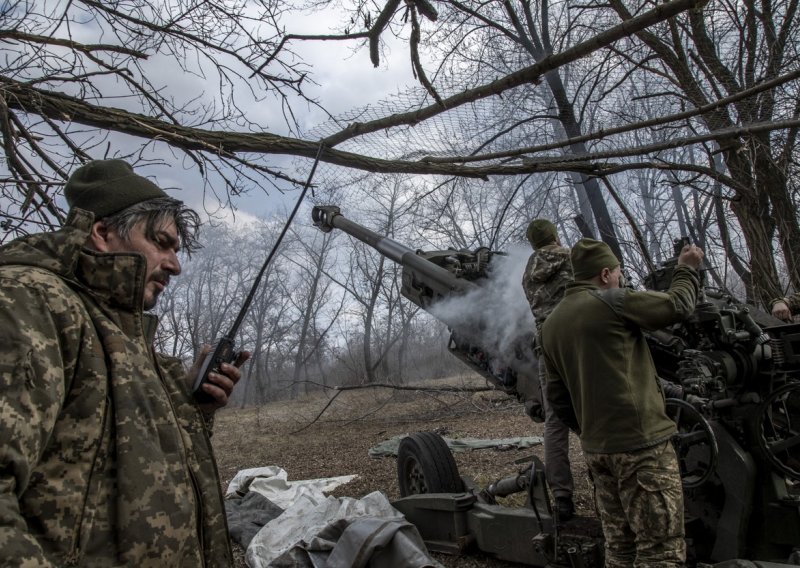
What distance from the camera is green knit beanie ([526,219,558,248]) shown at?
4.52m

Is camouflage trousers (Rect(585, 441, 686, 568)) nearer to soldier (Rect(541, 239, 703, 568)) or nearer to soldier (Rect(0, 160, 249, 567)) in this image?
soldier (Rect(541, 239, 703, 568))

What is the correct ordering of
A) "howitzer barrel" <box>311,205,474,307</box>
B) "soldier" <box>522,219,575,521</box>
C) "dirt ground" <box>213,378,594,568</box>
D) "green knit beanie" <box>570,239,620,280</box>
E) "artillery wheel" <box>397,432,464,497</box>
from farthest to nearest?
1. "dirt ground" <box>213,378,594,568</box>
2. "howitzer barrel" <box>311,205,474,307</box>
3. "artillery wheel" <box>397,432,464,497</box>
4. "soldier" <box>522,219,575,521</box>
5. "green knit beanie" <box>570,239,620,280</box>

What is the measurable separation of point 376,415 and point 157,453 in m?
12.2

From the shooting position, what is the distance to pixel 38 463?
3.67 feet

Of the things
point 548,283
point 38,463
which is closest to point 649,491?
point 548,283

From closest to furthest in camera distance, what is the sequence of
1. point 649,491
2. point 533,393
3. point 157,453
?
point 157,453 → point 649,491 → point 533,393

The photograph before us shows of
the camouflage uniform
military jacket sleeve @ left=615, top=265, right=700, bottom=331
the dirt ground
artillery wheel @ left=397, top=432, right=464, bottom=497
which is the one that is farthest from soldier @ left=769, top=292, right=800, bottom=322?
artillery wheel @ left=397, top=432, right=464, bottom=497

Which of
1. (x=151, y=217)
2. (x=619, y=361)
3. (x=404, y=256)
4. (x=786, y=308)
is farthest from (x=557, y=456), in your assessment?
(x=151, y=217)

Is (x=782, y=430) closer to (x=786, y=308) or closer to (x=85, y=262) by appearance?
(x=786, y=308)

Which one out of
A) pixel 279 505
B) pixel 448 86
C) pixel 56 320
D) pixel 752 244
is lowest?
pixel 279 505

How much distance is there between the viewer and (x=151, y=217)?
1.55m

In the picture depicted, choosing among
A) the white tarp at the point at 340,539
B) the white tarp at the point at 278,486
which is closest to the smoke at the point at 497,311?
the white tarp at the point at 340,539

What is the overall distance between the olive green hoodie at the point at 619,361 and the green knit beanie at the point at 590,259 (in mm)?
156

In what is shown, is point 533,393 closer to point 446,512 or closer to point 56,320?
point 446,512
